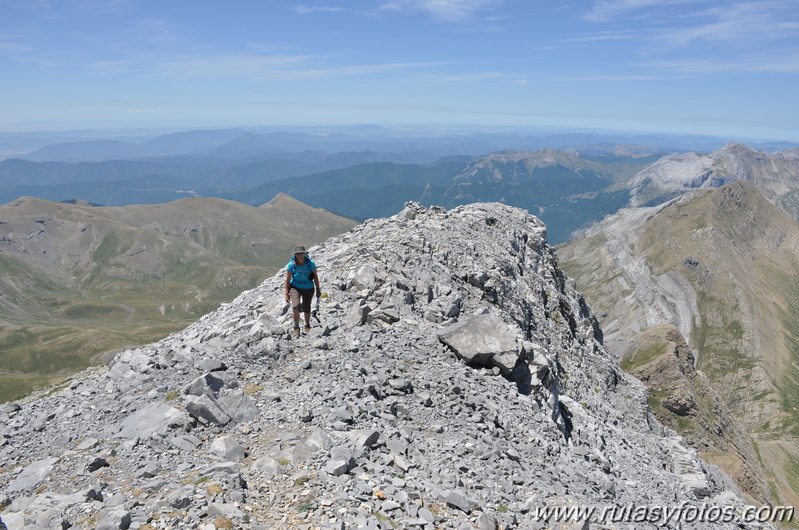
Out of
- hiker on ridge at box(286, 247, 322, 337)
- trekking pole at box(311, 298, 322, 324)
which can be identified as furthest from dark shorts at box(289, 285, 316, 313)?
trekking pole at box(311, 298, 322, 324)

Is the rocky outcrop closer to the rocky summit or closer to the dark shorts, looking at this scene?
the rocky summit

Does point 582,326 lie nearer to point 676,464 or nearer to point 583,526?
point 676,464

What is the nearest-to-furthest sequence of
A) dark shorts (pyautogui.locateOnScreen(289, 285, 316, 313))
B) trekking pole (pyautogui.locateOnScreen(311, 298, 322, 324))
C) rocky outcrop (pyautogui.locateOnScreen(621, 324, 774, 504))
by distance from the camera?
dark shorts (pyautogui.locateOnScreen(289, 285, 316, 313))
trekking pole (pyautogui.locateOnScreen(311, 298, 322, 324))
rocky outcrop (pyautogui.locateOnScreen(621, 324, 774, 504))

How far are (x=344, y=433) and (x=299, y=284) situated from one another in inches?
339

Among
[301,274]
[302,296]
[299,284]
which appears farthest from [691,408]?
[299,284]

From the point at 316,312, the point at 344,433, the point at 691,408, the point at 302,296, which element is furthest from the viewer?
the point at 691,408

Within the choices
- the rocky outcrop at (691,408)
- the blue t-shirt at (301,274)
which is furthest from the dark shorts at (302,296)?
the rocky outcrop at (691,408)

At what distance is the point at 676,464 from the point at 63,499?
112ft

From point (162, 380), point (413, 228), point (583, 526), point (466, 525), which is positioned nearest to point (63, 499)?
point (162, 380)

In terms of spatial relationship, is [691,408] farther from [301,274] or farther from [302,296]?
[301,274]

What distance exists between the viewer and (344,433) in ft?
48.5

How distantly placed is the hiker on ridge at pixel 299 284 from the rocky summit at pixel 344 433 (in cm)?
90

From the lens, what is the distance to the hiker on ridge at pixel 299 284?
2161 centimetres

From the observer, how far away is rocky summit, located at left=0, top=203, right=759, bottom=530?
12.1 meters
